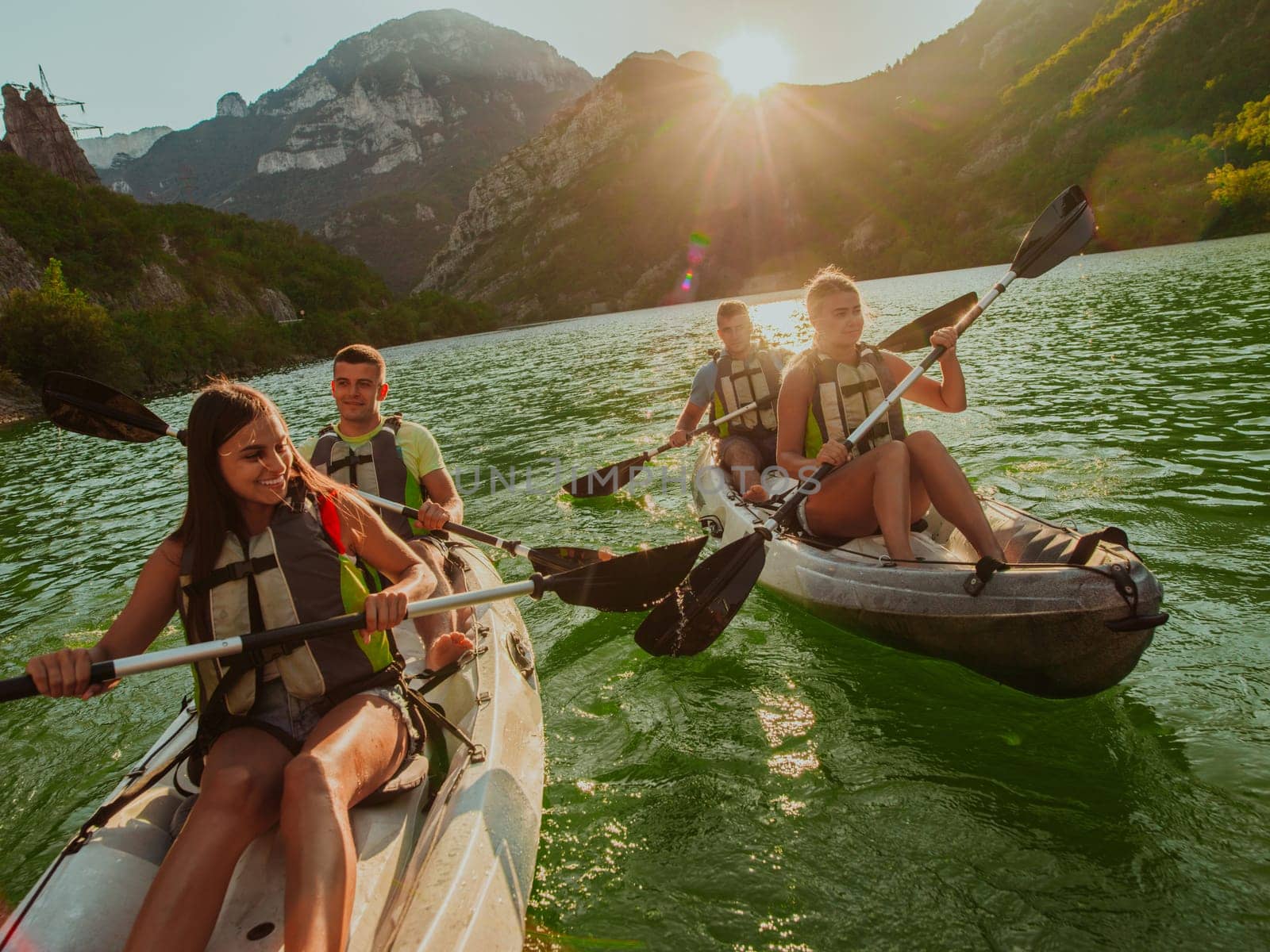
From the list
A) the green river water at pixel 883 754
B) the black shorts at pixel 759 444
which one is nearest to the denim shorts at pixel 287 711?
the green river water at pixel 883 754

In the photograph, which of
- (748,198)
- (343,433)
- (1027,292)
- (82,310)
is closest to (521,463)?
(343,433)

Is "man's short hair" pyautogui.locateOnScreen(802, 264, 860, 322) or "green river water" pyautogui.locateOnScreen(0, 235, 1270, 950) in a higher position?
"man's short hair" pyautogui.locateOnScreen(802, 264, 860, 322)

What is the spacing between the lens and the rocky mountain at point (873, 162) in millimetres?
73375

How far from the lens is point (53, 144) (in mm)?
84188

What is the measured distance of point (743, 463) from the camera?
732 centimetres

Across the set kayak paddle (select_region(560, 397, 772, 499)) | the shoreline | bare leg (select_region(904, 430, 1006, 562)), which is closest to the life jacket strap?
bare leg (select_region(904, 430, 1006, 562))

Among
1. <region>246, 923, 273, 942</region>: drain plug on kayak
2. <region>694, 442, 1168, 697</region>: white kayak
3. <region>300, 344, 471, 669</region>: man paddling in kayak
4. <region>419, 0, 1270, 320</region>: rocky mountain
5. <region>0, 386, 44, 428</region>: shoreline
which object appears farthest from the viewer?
<region>419, 0, 1270, 320</region>: rocky mountain

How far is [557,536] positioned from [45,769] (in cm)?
465

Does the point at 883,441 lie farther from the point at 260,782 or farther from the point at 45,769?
the point at 45,769

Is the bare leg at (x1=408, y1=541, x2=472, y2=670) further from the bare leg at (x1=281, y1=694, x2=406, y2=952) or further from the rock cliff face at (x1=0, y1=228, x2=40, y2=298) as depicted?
the rock cliff face at (x1=0, y1=228, x2=40, y2=298)

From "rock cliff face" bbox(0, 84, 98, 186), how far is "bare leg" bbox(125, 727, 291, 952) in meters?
109

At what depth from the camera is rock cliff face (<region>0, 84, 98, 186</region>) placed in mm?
83938

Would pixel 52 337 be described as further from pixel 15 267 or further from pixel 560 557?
pixel 560 557

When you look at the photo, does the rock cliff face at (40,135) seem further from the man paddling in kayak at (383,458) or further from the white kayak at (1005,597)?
the white kayak at (1005,597)
